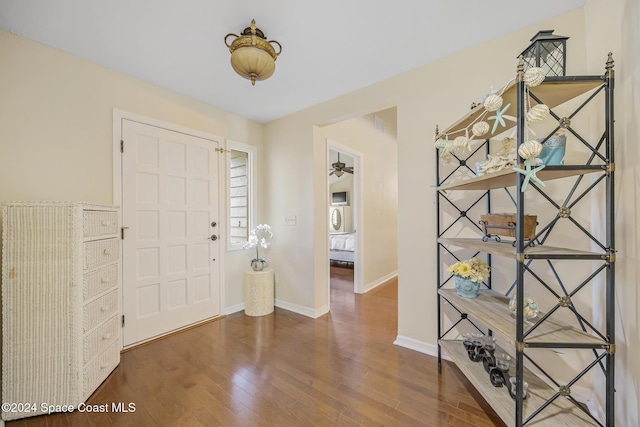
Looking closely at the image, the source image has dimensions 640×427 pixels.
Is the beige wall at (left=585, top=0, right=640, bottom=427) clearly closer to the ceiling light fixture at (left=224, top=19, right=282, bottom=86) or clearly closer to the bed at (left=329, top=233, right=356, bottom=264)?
the ceiling light fixture at (left=224, top=19, right=282, bottom=86)

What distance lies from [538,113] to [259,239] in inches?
120

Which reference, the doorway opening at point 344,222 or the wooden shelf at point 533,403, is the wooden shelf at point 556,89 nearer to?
the wooden shelf at point 533,403

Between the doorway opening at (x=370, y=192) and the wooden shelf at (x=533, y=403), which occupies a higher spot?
the doorway opening at (x=370, y=192)

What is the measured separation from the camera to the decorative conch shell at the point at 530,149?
40.8 inches

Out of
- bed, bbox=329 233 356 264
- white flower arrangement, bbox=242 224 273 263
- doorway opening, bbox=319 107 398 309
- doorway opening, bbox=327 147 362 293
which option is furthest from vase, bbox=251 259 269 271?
bed, bbox=329 233 356 264

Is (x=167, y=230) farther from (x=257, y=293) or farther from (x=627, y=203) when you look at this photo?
Answer: (x=627, y=203)

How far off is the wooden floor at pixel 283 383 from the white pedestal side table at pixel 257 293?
381 mm

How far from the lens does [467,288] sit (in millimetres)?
1714

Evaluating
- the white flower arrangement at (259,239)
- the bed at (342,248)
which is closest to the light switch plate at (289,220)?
the white flower arrangement at (259,239)

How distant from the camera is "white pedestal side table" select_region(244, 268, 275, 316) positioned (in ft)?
10.2

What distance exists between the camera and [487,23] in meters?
1.75

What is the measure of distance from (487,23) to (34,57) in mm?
3308

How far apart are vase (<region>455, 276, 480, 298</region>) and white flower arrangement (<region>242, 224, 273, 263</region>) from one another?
2.28 meters

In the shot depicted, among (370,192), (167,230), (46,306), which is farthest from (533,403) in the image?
(370,192)
